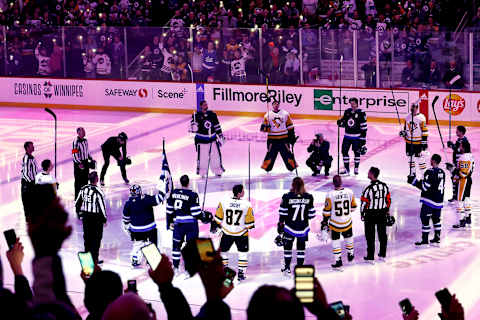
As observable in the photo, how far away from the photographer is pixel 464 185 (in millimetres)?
13172

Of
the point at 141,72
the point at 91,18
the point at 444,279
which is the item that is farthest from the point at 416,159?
the point at 91,18

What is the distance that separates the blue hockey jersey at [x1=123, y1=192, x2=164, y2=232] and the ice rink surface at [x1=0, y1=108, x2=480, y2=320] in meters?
0.68

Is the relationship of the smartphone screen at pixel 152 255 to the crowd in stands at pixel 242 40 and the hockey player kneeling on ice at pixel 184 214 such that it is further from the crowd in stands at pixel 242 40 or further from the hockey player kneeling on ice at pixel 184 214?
the crowd in stands at pixel 242 40

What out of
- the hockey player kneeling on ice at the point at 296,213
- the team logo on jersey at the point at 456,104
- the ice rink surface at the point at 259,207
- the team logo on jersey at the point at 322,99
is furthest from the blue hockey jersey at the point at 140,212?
the team logo on jersey at the point at 322,99

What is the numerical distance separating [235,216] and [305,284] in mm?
6777

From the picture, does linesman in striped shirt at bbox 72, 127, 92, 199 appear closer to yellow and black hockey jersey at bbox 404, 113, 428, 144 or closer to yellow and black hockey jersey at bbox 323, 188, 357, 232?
yellow and black hockey jersey at bbox 323, 188, 357, 232

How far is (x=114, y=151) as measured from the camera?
16.2m

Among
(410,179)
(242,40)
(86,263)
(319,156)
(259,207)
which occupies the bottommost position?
(259,207)

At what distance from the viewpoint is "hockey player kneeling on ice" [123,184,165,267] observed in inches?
447

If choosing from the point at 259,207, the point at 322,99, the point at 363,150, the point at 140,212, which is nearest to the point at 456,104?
the point at 322,99

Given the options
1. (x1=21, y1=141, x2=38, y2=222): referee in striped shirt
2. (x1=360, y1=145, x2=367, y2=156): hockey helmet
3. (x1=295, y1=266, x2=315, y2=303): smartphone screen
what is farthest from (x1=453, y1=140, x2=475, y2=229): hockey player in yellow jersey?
(x1=295, y1=266, x2=315, y2=303): smartphone screen

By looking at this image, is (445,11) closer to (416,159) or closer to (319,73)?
(319,73)

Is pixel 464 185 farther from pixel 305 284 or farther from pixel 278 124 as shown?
pixel 305 284

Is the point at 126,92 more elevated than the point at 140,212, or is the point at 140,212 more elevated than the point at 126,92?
the point at 126,92
